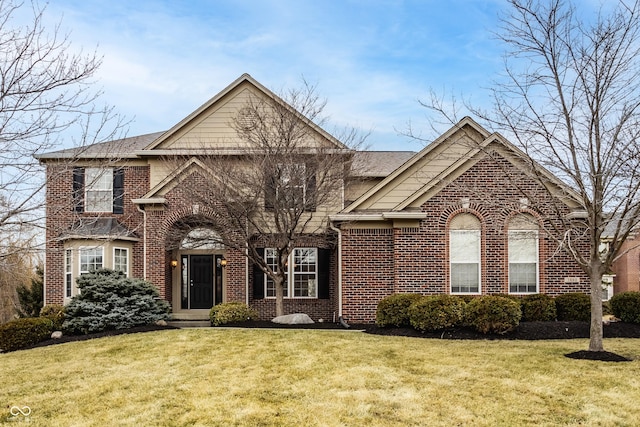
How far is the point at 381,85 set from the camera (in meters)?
17.2

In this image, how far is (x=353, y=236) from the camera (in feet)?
54.2

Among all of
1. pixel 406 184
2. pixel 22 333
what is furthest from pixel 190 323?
pixel 406 184

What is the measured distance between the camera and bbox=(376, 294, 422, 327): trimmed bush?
565 inches

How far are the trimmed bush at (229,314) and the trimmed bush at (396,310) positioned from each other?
14.2 ft

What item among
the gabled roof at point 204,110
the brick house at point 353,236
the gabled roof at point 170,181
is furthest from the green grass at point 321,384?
the gabled roof at point 204,110

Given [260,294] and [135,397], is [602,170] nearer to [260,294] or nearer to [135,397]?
[135,397]

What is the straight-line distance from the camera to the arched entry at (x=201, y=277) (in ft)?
66.4

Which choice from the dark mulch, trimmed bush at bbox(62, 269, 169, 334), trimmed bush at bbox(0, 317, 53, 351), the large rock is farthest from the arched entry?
trimmed bush at bbox(0, 317, 53, 351)

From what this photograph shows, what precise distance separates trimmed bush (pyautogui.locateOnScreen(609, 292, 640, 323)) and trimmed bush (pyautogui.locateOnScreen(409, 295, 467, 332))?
177 inches

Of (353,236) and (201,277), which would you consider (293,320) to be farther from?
(201,277)

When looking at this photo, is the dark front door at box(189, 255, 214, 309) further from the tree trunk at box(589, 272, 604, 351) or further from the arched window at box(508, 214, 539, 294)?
the tree trunk at box(589, 272, 604, 351)

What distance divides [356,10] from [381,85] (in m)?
3.58

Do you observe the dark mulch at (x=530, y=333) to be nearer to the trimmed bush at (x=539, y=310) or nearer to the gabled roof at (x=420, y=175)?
the trimmed bush at (x=539, y=310)

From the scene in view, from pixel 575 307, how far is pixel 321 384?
919 centimetres
